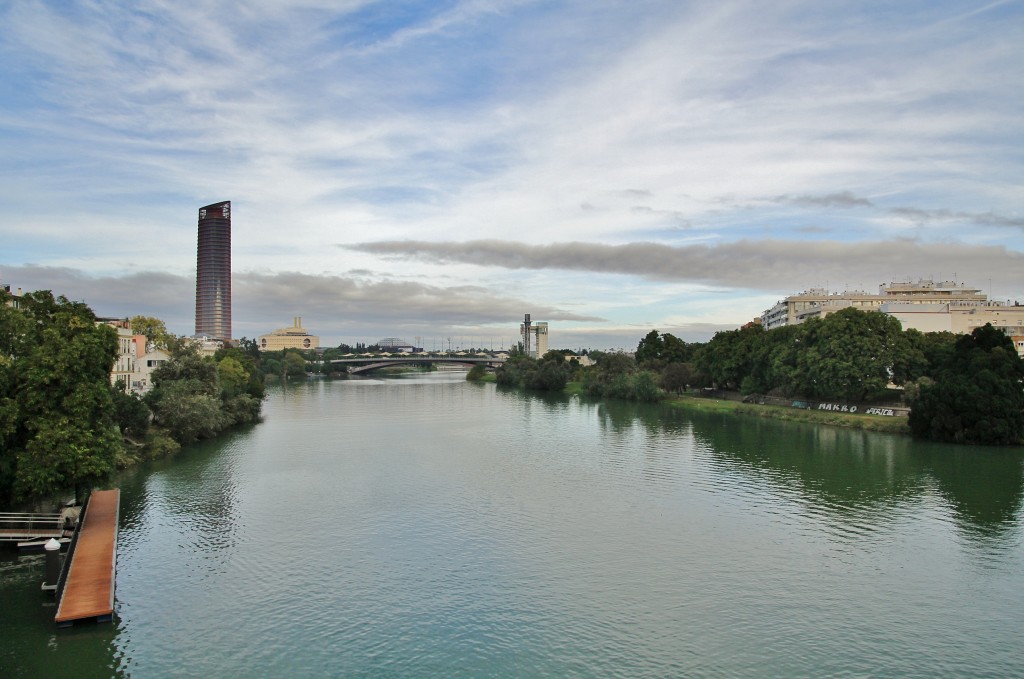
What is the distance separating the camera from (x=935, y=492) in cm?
3112

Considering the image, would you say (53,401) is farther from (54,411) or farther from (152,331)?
(152,331)

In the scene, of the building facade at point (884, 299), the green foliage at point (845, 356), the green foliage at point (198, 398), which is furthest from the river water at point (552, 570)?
the building facade at point (884, 299)

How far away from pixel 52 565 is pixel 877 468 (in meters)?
34.5

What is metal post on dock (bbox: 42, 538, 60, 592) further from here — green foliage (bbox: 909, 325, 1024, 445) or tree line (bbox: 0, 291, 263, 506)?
green foliage (bbox: 909, 325, 1024, 445)

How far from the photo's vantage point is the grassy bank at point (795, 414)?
162 feet

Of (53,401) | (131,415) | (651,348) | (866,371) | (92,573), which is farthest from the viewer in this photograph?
(651,348)

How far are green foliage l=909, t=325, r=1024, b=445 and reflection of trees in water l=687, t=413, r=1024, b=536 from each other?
5.03ft

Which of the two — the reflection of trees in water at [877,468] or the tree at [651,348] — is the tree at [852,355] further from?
the tree at [651,348]

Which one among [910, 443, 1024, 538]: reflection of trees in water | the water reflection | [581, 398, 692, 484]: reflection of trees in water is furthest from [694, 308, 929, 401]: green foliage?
the water reflection

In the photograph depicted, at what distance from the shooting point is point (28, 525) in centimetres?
2247

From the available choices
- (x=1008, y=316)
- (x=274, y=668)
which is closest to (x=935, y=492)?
(x=274, y=668)

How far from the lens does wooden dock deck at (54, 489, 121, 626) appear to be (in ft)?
55.6

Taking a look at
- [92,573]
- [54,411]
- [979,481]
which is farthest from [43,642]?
Result: [979,481]

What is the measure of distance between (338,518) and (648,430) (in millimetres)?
31025
